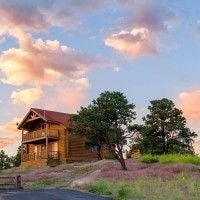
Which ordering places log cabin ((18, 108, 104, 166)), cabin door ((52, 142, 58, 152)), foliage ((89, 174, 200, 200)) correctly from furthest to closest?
cabin door ((52, 142, 58, 152)), log cabin ((18, 108, 104, 166)), foliage ((89, 174, 200, 200))

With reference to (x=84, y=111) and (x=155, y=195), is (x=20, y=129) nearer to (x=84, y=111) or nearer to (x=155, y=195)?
(x=84, y=111)

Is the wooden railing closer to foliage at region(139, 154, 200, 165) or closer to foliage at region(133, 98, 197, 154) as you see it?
foliage at region(139, 154, 200, 165)

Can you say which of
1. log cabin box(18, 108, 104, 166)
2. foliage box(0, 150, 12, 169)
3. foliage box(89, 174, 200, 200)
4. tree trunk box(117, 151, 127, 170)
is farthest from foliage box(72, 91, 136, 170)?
foliage box(0, 150, 12, 169)

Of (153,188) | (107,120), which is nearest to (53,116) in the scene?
(107,120)

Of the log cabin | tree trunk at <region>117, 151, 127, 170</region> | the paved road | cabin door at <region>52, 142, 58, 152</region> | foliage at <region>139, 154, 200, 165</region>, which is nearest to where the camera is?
the paved road

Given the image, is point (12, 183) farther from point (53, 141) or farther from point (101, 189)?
point (53, 141)

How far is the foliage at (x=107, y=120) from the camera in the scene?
41.5 metres

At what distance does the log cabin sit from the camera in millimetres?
63106

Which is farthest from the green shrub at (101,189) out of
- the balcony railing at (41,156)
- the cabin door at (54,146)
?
the cabin door at (54,146)

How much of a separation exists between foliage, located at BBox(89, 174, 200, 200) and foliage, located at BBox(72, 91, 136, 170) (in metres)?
9.98

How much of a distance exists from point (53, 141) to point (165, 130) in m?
17.6

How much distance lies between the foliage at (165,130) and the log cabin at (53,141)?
10638 millimetres

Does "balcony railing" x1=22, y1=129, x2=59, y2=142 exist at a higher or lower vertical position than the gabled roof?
lower

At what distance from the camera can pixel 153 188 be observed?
90.0 ft
